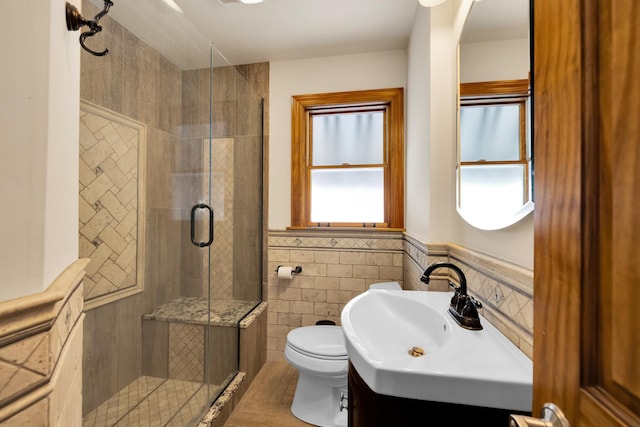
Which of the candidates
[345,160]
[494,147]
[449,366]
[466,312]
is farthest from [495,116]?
[345,160]

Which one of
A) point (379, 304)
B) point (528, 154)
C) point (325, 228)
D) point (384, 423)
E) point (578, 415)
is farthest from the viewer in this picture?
point (325, 228)

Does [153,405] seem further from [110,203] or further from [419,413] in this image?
[419,413]

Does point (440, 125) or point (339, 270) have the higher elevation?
point (440, 125)

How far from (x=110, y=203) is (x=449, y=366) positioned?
1791 mm

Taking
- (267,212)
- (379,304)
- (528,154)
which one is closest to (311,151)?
(267,212)

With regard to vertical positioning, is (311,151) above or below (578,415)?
above

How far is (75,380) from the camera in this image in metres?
0.71

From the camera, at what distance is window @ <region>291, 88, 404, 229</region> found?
221 cm

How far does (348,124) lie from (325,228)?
3.05 feet

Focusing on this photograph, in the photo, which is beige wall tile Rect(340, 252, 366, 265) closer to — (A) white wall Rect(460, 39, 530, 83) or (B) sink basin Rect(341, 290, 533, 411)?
(B) sink basin Rect(341, 290, 533, 411)

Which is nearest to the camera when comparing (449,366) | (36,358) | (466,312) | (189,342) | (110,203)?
(36,358)

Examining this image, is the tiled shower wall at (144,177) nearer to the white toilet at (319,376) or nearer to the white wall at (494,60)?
the white toilet at (319,376)

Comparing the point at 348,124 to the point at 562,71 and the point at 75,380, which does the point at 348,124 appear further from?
the point at 75,380

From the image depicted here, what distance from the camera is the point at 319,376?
1.50 meters
